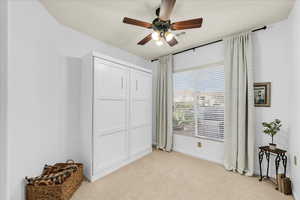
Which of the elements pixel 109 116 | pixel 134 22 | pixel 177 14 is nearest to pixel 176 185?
pixel 109 116

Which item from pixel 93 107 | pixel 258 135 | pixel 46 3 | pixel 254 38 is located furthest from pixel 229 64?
pixel 46 3

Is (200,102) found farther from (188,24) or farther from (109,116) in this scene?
(109,116)

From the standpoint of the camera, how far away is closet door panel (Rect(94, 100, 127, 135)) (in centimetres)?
224

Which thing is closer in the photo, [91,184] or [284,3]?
[284,3]

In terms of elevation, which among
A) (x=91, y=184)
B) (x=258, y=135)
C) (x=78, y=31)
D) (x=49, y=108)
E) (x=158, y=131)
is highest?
(x=78, y=31)

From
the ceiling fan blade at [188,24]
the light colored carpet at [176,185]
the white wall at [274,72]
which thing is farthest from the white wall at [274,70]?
the ceiling fan blade at [188,24]

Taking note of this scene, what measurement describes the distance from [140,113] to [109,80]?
113cm

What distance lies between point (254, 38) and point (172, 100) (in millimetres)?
2043

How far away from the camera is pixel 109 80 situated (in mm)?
2430

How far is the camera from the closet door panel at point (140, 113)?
9.78 ft

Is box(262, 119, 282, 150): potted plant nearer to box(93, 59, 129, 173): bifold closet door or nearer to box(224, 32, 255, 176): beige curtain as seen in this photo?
box(224, 32, 255, 176): beige curtain

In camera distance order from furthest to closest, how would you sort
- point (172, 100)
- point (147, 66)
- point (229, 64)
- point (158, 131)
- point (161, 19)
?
point (147, 66) → point (158, 131) → point (172, 100) → point (229, 64) → point (161, 19)

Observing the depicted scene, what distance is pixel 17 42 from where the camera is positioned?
1492 mm

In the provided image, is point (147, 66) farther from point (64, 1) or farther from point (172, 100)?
point (64, 1)
